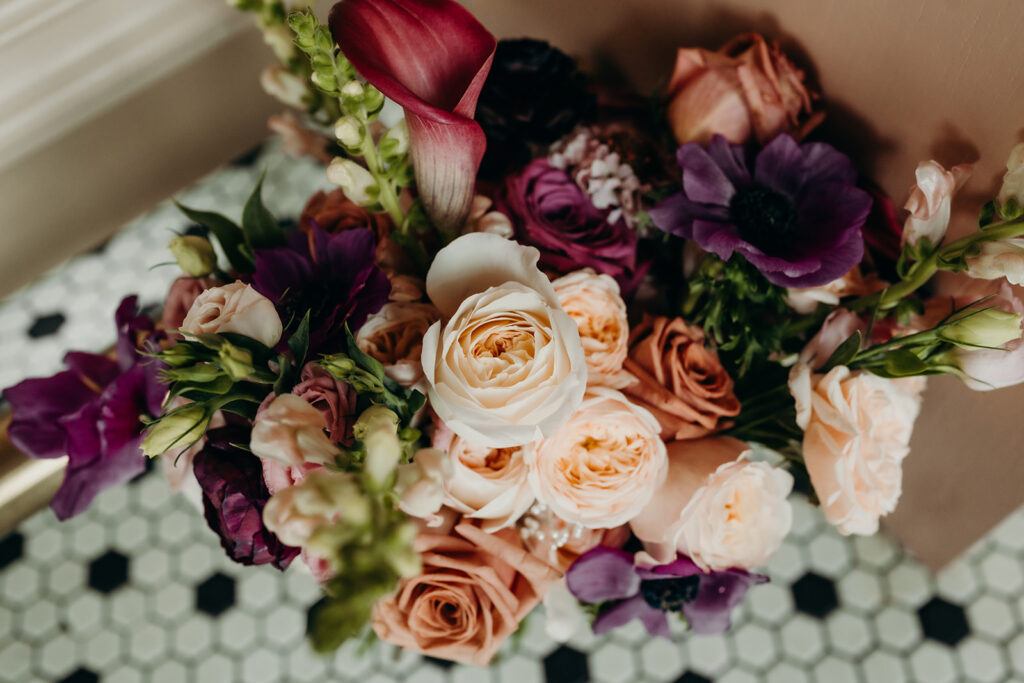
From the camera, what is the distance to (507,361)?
33 centimetres

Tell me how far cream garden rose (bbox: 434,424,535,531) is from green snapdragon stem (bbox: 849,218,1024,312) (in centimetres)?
23

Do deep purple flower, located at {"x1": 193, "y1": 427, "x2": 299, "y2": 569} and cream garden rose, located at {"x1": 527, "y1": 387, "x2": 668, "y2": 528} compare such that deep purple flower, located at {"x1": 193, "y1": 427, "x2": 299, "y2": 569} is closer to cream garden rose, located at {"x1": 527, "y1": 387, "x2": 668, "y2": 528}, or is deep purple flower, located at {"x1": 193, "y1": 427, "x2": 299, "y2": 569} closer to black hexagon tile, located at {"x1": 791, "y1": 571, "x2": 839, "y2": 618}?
cream garden rose, located at {"x1": 527, "y1": 387, "x2": 668, "y2": 528}

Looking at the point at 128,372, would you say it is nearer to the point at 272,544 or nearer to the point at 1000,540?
the point at 272,544

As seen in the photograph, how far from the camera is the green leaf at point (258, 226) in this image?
1.41 ft

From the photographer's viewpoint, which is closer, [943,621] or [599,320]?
[599,320]

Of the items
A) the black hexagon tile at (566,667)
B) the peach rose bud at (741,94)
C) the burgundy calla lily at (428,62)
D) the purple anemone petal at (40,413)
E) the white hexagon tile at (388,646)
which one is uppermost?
the burgundy calla lily at (428,62)

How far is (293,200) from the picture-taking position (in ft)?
2.41

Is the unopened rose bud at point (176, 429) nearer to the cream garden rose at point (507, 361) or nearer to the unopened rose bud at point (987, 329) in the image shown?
the cream garden rose at point (507, 361)

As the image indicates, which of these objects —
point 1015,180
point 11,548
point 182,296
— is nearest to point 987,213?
point 1015,180

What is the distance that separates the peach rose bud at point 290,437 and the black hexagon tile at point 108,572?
0.36m

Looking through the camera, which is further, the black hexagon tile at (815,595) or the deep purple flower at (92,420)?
the black hexagon tile at (815,595)

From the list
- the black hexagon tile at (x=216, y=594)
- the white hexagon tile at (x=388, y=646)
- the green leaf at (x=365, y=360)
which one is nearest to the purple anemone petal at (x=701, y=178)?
the green leaf at (x=365, y=360)

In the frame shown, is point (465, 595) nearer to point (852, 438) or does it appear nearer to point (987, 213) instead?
point (852, 438)

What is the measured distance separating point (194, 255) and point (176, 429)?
0.14 metres
